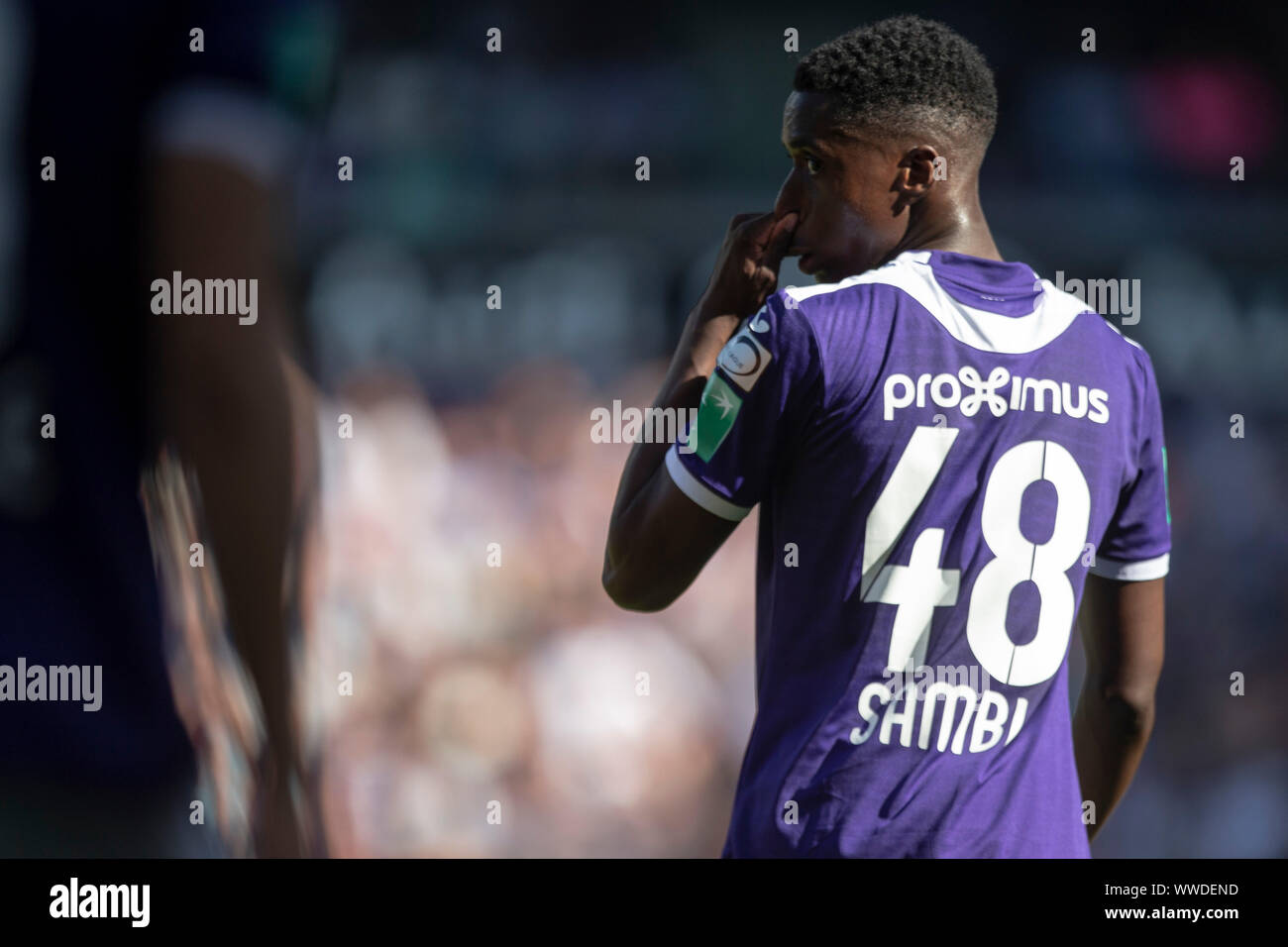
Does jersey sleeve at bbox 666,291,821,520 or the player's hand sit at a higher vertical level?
the player's hand

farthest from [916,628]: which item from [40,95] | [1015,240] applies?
[1015,240]

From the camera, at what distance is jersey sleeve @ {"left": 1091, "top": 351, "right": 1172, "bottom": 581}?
176cm

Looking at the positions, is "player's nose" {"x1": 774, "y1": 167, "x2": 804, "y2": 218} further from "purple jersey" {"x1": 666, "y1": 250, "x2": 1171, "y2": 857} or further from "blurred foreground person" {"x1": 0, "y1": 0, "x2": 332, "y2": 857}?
"blurred foreground person" {"x1": 0, "y1": 0, "x2": 332, "y2": 857}

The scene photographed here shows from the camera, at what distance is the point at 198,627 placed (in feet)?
6.72

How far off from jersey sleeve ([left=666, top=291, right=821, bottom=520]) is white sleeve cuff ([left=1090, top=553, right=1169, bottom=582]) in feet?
1.99

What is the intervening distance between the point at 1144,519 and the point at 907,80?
0.77 meters

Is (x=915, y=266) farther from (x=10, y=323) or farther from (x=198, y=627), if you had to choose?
(x=10, y=323)

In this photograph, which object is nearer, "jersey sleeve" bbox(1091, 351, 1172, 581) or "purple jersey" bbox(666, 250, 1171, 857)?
"purple jersey" bbox(666, 250, 1171, 857)

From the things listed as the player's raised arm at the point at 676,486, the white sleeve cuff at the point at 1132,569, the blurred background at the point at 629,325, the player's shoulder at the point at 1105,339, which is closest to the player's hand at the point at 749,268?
the player's raised arm at the point at 676,486

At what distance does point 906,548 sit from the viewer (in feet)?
5.16

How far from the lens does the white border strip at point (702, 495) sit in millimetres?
1623

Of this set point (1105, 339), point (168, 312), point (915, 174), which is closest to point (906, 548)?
point (1105, 339)

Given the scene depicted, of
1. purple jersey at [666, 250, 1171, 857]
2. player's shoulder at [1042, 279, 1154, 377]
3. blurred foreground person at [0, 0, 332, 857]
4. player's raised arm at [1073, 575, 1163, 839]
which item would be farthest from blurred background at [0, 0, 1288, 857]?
purple jersey at [666, 250, 1171, 857]

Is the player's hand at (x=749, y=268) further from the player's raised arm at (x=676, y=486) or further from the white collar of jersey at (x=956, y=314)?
the white collar of jersey at (x=956, y=314)
